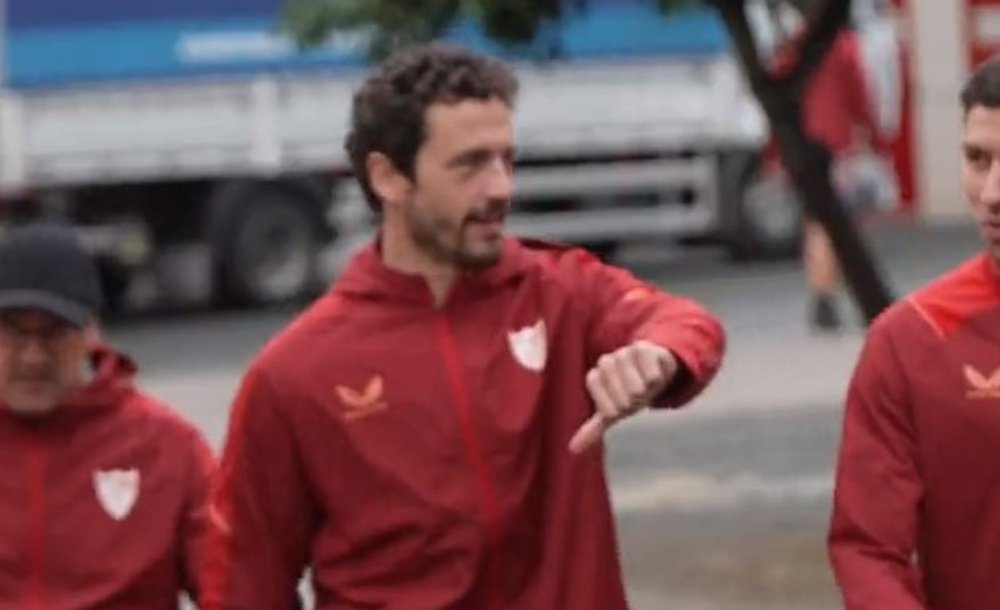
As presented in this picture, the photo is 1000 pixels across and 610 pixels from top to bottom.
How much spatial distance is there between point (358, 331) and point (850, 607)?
870mm

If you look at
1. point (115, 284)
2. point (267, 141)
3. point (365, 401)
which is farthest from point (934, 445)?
point (115, 284)

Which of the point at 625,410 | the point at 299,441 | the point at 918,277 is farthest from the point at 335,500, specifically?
the point at 918,277

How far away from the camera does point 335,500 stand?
5.05 m

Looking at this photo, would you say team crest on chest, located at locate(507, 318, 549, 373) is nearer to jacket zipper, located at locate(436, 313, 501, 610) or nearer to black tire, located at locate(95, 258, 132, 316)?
jacket zipper, located at locate(436, 313, 501, 610)

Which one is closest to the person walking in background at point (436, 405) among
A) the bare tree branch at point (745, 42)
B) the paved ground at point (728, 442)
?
the paved ground at point (728, 442)

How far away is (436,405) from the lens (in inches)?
197

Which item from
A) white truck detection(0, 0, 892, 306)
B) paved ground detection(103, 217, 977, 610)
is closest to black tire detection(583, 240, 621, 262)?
white truck detection(0, 0, 892, 306)

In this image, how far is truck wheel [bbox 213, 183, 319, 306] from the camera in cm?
2342

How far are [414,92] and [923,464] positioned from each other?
3.10 feet

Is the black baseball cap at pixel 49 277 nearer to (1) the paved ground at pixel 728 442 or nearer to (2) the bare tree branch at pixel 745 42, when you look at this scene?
(1) the paved ground at pixel 728 442

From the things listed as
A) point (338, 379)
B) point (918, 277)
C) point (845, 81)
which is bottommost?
point (918, 277)

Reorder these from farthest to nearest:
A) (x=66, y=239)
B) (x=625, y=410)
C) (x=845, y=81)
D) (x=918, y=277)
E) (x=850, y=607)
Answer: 1. (x=918, y=277)
2. (x=845, y=81)
3. (x=66, y=239)
4. (x=850, y=607)
5. (x=625, y=410)

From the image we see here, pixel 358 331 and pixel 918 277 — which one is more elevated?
pixel 358 331

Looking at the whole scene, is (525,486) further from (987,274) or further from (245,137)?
(245,137)
